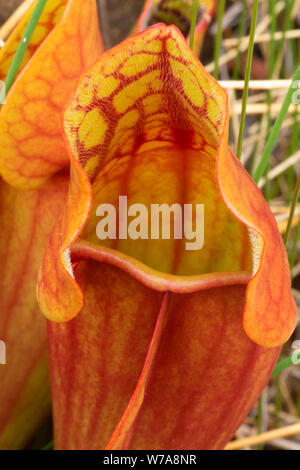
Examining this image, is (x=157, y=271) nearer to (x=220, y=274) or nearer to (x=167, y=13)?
(x=220, y=274)

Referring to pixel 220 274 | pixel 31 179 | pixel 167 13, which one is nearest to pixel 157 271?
pixel 220 274

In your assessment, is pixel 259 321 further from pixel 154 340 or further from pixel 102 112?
pixel 102 112

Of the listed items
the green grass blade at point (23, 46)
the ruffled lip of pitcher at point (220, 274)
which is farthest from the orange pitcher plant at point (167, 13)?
the ruffled lip of pitcher at point (220, 274)

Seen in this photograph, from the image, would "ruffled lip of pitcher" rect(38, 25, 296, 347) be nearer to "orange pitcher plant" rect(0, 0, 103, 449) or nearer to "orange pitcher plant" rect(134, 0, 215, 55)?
"orange pitcher plant" rect(0, 0, 103, 449)

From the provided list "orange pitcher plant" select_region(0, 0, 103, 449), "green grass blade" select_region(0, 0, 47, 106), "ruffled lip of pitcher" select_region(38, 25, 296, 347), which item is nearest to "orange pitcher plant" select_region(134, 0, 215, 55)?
"orange pitcher plant" select_region(0, 0, 103, 449)

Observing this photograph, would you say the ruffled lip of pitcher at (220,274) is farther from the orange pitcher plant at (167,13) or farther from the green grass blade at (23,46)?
the orange pitcher plant at (167,13)
